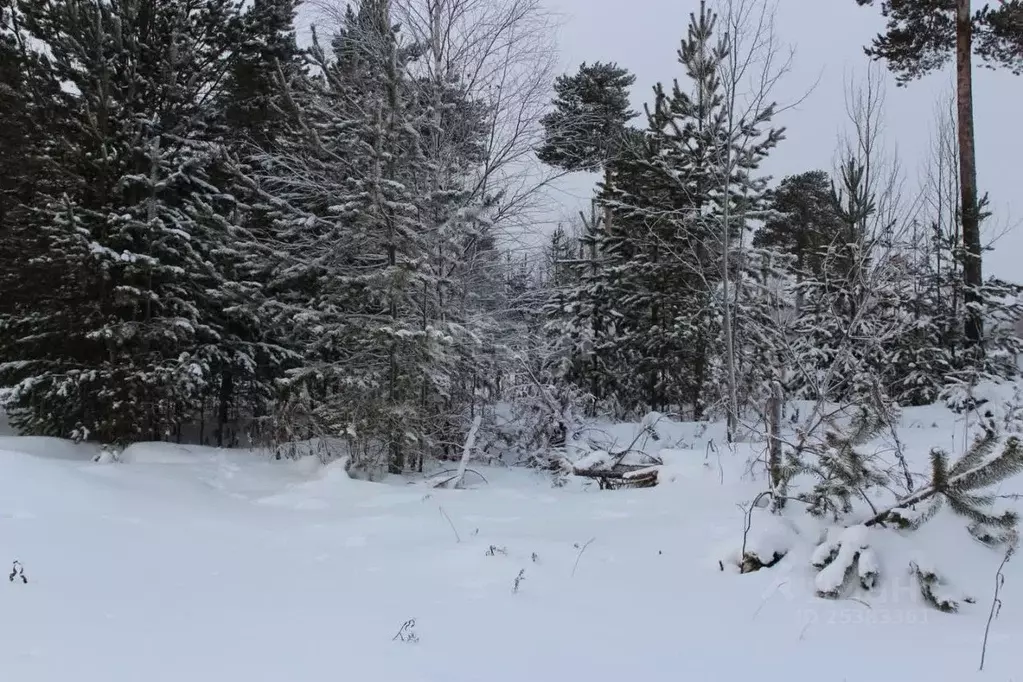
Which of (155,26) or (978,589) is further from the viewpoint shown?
(155,26)

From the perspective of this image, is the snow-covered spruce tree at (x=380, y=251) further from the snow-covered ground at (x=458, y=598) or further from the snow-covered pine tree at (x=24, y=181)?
the snow-covered pine tree at (x=24, y=181)

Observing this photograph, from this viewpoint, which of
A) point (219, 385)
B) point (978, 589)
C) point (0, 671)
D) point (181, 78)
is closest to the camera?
point (0, 671)

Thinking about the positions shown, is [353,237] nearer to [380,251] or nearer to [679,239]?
[380,251]

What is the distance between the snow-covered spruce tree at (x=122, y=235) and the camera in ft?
31.2

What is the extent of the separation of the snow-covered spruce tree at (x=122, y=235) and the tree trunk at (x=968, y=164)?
44.4ft

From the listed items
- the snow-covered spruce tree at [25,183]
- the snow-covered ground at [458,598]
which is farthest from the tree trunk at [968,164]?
the snow-covered spruce tree at [25,183]

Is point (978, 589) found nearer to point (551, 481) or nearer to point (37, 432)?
point (551, 481)

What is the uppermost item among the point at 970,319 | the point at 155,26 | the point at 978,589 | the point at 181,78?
the point at 155,26

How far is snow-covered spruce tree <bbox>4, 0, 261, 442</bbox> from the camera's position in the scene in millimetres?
9508

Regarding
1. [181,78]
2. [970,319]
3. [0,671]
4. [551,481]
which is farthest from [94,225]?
[970,319]

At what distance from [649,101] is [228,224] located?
9.39 m

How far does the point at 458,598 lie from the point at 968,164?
13.2 metres

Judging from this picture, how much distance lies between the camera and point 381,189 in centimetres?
831

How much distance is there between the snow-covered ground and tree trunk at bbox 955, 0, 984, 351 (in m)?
9.47
